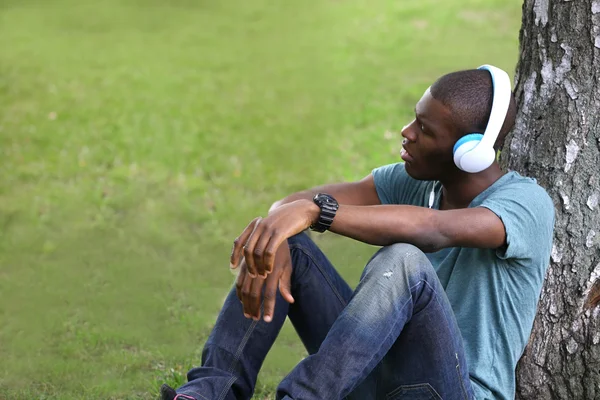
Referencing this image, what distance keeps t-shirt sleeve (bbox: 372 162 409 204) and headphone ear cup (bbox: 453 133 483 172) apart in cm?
60

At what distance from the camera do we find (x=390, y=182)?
3.79 m

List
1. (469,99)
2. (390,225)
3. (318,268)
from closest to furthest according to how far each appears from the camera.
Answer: (390,225) → (469,99) → (318,268)

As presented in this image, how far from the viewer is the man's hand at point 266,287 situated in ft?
10.3

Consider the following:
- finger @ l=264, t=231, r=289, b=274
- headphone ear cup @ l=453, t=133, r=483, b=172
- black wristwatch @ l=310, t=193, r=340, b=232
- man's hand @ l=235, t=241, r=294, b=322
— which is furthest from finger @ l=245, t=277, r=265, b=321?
headphone ear cup @ l=453, t=133, r=483, b=172

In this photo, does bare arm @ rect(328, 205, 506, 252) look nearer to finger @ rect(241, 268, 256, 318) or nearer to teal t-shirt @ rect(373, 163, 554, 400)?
teal t-shirt @ rect(373, 163, 554, 400)

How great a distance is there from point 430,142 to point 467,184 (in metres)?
0.22

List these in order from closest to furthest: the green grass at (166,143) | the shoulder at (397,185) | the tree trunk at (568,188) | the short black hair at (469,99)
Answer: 1. the short black hair at (469,99)
2. the tree trunk at (568,188)
3. the shoulder at (397,185)
4. the green grass at (166,143)

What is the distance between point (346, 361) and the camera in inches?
113

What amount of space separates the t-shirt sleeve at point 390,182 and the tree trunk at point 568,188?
1.74 feet

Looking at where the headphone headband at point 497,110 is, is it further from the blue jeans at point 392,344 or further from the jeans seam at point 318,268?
the jeans seam at point 318,268

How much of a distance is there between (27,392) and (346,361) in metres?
2.27

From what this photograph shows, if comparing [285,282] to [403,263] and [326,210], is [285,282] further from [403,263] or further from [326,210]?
[403,263]

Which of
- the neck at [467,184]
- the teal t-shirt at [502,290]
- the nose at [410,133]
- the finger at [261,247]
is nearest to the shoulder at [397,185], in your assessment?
the neck at [467,184]

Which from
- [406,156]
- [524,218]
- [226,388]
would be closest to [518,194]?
[524,218]
